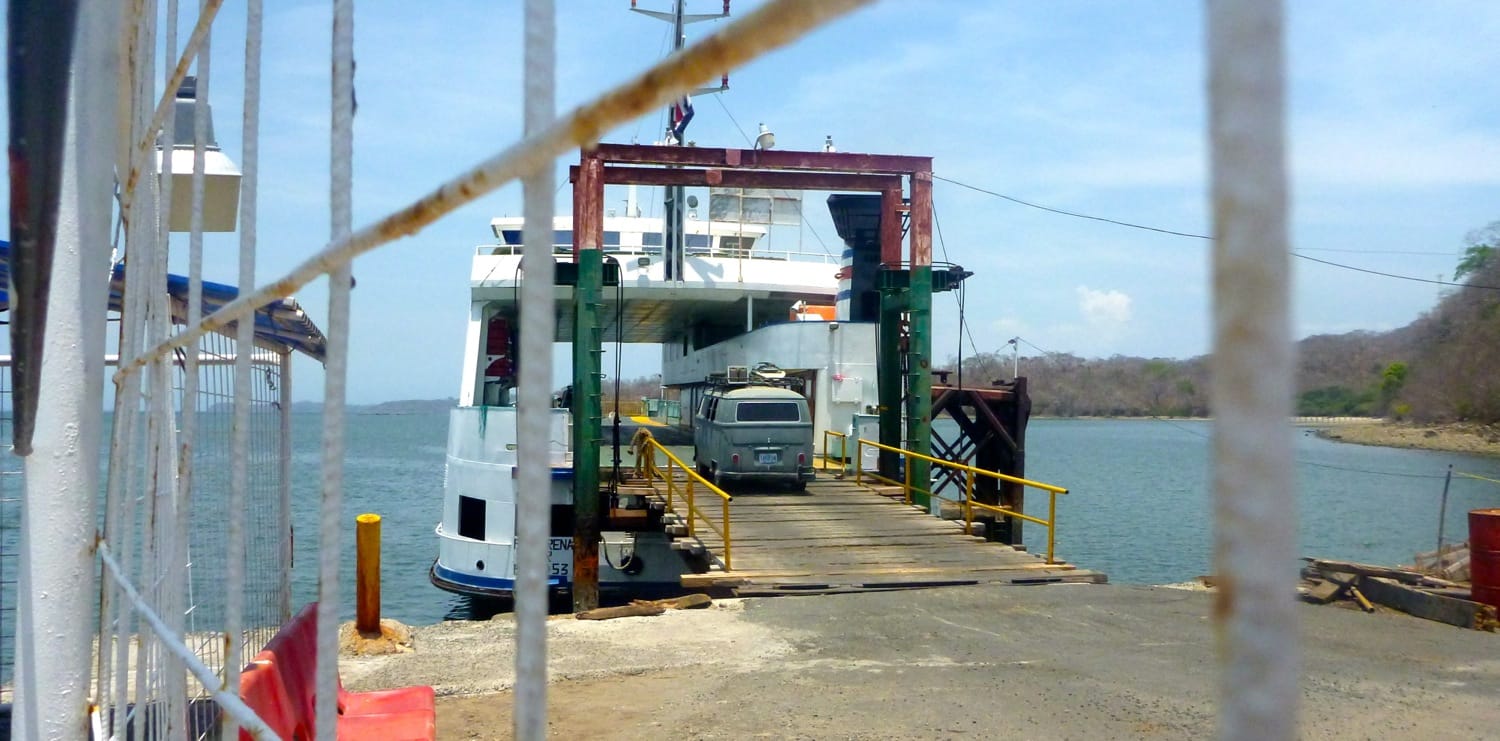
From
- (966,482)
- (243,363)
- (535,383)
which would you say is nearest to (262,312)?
(243,363)

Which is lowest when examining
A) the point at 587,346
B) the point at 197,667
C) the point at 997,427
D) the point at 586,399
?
the point at 197,667

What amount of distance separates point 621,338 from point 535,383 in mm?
16029

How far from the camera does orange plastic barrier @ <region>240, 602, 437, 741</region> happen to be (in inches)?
148

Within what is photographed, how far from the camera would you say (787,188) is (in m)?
14.4

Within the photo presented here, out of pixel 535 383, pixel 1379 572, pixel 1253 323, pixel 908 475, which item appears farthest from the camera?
pixel 908 475

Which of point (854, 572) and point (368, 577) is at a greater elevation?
point (368, 577)

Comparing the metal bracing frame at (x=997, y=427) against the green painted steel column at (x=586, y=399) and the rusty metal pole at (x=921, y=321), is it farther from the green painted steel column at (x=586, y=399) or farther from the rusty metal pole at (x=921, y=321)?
the green painted steel column at (x=586, y=399)

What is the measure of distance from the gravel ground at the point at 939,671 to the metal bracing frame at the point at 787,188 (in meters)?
4.29

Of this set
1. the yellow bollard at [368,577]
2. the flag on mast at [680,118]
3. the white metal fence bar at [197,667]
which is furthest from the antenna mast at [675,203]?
the white metal fence bar at [197,667]

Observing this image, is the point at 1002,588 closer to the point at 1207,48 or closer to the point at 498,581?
the point at 498,581

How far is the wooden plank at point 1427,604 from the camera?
8383 mm

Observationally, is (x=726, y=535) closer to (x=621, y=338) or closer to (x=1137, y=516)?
(x=621, y=338)

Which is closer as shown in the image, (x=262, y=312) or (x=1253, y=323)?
(x=1253, y=323)

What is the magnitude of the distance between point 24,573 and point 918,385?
489 inches
